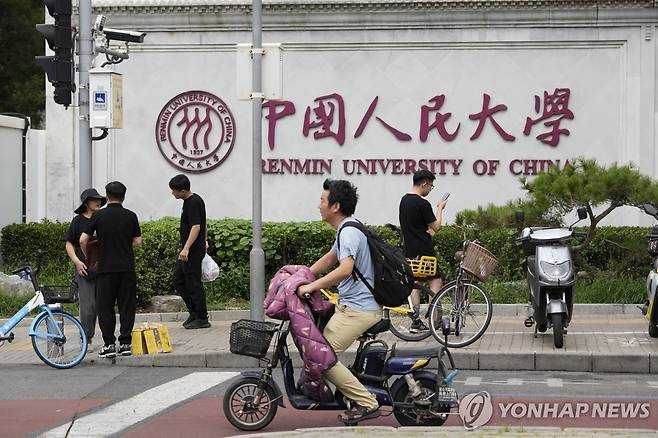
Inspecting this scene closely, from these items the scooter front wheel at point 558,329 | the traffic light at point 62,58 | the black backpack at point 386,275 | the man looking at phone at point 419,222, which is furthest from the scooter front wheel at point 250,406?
the traffic light at point 62,58

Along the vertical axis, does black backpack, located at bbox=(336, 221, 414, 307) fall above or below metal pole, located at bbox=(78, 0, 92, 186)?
below

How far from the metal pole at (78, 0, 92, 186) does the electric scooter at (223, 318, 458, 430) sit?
17.6 ft

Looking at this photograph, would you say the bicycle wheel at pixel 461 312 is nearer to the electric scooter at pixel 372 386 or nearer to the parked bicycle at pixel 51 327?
the parked bicycle at pixel 51 327

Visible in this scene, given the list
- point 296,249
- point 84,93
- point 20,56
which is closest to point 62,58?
point 84,93

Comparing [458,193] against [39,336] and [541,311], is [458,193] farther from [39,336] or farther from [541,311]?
[39,336]

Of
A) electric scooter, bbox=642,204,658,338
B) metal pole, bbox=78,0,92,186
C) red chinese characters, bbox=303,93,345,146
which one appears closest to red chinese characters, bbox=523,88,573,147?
red chinese characters, bbox=303,93,345,146

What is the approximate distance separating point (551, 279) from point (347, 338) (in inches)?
168

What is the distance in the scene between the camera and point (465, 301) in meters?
12.9

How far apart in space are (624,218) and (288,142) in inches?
216

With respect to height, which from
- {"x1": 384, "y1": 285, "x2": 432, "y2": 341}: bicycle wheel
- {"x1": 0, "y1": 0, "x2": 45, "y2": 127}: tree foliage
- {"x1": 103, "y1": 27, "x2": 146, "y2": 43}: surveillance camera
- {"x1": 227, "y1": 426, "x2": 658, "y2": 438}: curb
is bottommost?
{"x1": 227, "y1": 426, "x2": 658, "y2": 438}: curb

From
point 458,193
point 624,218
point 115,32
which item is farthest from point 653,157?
point 115,32

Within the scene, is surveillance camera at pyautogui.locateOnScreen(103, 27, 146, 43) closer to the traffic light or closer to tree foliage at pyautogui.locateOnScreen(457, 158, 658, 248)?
the traffic light

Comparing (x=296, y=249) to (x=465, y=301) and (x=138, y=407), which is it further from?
(x=138, y=407)

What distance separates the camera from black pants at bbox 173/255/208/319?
14398 millimetres
